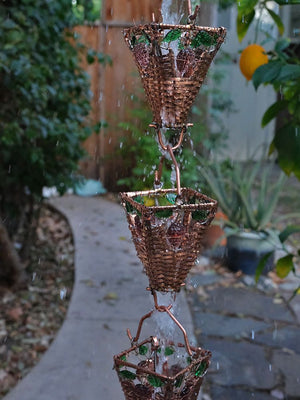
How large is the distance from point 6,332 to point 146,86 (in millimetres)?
2508

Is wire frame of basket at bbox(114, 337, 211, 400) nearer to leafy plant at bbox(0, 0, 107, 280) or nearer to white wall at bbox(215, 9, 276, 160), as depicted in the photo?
leafy plant at bbox(0, 0, 107, 280)

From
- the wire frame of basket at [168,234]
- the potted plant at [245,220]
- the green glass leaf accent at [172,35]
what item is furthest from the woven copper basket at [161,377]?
the potted plant at [245,220]

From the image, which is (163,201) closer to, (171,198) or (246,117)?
(171,198)

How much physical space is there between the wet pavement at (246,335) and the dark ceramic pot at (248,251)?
3.5 inches

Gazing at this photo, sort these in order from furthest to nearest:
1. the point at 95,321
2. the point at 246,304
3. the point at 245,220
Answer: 1. the point at 245,220
2. the point at 246,304
3. the point at 95,321

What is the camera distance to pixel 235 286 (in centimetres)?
407

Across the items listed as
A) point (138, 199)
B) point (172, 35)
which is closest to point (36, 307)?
point (138, 199)

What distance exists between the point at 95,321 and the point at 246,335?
0.88 m

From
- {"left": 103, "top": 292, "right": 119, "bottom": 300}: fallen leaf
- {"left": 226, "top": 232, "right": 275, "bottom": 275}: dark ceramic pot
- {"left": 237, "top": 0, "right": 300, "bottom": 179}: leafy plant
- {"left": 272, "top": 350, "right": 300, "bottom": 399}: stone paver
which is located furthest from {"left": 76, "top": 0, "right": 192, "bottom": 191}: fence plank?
{"left": 237, "top": 0, "right": 300, "bottom": 179}: leafy plant

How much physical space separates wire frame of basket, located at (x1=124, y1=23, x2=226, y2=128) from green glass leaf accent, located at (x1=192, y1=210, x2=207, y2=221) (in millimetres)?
163

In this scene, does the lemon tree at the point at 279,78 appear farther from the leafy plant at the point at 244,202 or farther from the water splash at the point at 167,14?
the leafy plant at the point at 244,202

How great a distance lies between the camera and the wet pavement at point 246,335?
264cm

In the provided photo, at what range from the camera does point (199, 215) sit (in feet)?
3.13

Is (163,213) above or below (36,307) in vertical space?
above
